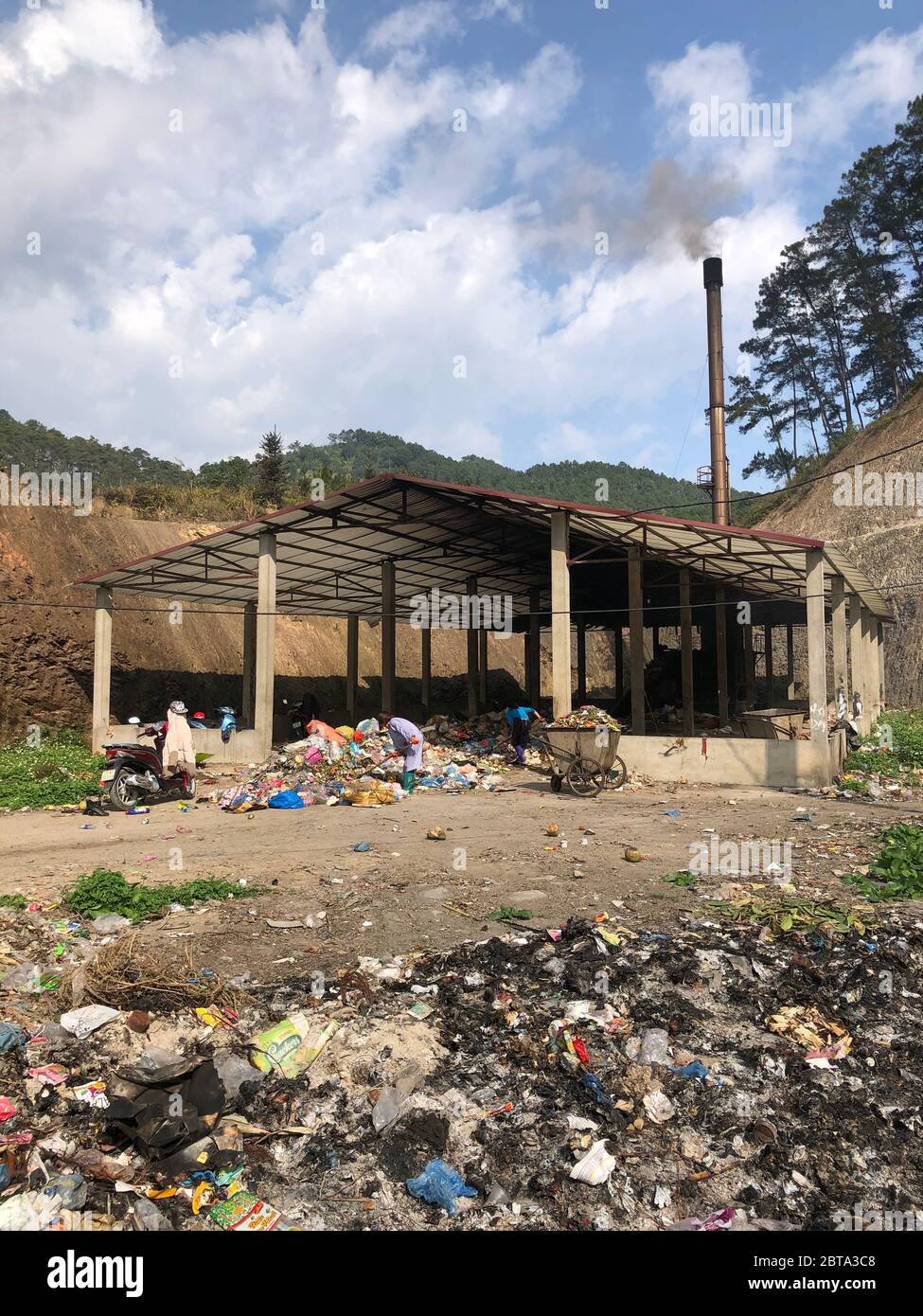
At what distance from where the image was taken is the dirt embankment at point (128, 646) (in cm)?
1778

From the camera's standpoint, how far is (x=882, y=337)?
131ft

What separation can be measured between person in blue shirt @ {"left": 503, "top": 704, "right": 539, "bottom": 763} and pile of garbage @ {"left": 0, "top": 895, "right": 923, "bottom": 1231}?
10200mm

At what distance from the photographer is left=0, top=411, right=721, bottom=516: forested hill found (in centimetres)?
4378

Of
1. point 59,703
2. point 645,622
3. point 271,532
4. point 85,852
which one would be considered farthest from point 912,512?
point 85,852

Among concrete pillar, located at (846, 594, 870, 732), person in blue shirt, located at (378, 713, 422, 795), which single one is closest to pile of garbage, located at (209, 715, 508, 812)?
person in blue shirt, located at (378, 713, 422, 795)

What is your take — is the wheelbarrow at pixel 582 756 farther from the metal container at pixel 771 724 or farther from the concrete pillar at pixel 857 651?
the concrete pillar at pixel 857 651

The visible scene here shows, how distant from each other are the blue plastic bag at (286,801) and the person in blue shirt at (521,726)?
4.86 metres

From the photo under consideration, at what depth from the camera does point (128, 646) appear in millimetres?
20312

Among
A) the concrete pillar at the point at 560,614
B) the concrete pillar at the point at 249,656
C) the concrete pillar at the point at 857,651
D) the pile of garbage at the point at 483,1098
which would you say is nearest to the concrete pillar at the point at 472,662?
the concrete pillar at the point at 249,656

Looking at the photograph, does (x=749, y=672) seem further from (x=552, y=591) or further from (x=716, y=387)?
(x=552, y=591)

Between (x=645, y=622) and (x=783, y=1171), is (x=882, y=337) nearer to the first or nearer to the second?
(x=645, y=622)

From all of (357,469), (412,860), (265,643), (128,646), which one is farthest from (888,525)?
(357,469)

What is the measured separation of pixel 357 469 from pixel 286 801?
68.6 metres
